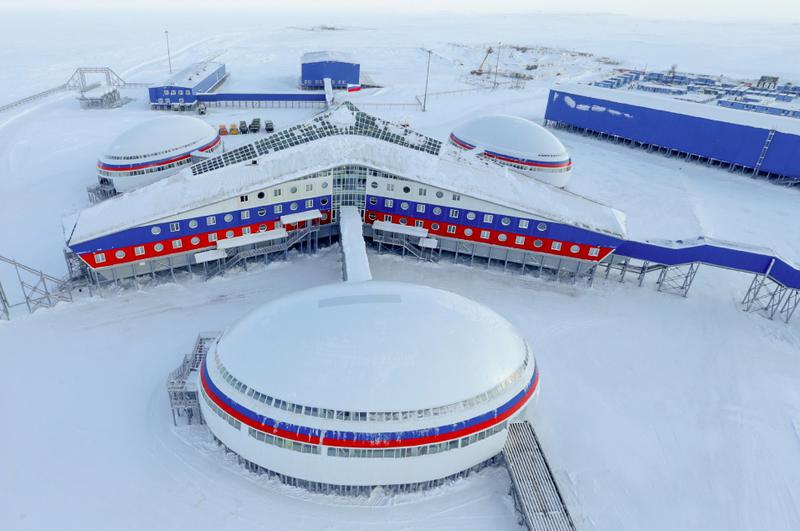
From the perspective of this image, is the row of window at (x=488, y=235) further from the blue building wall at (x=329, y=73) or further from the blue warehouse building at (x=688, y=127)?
the blue building wall at (x=329, y=73)

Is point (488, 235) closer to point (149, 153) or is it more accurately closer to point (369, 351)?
point (369, 351)

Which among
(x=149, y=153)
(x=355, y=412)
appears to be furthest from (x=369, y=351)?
(x=149, y=153)

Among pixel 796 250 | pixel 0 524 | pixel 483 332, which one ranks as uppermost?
pixel 483 332

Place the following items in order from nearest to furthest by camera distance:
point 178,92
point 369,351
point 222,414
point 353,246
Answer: point 369,351, point 222,414, point 353,246, point 178,92

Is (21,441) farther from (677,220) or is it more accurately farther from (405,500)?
(677,220)

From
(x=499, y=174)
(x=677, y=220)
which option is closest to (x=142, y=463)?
(x=499, y=174)

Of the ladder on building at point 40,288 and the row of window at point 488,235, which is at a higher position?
the row of window at point 488,235

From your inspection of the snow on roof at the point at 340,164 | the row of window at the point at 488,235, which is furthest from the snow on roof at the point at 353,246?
the snow on roof at the point at 340,164
